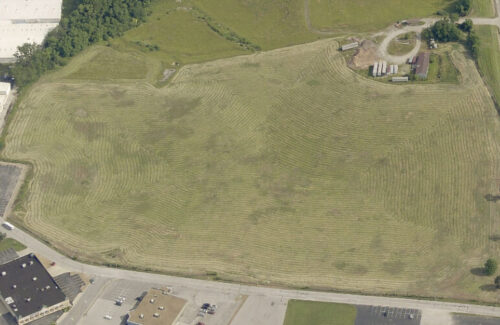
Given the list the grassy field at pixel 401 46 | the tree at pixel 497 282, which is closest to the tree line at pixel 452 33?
the grassy field at pixel 401 46

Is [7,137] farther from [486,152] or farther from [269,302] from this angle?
[486,152]

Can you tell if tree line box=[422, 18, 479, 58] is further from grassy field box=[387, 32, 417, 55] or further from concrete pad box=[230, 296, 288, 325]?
concrete pad box=[230, 296, 288, 325]

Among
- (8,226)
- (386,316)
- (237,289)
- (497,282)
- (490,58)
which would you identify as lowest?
(237,289)

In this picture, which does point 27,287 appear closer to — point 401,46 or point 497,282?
point 497,282

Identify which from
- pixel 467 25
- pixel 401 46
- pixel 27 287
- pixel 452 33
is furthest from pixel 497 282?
pixel 27 287

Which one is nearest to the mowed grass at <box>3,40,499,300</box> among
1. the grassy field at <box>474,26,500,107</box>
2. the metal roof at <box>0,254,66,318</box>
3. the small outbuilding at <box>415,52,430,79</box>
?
the grassy field at <box>474,26,500,107</box>

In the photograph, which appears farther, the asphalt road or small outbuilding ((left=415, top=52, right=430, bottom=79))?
small outbuilding ((left=415, top=52, right=430, bottom=79))

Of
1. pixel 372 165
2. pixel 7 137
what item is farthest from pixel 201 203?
pixel 7 137
